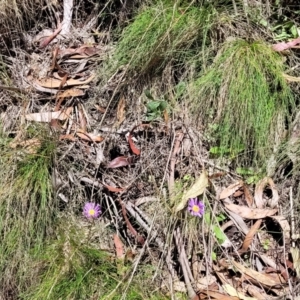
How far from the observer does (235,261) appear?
2.15 metres

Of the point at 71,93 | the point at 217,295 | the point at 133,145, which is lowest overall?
the point at 217,295

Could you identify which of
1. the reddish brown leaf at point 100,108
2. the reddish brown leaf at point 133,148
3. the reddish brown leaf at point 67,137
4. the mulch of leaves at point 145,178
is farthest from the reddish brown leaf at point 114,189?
the reddish brown leaf at point 100,108

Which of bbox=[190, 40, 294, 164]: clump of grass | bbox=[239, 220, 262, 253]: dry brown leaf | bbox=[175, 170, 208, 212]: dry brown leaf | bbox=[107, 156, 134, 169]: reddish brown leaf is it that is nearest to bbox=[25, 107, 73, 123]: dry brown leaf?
bbox=[107, 156, 134, 169]: reddish brown leaf

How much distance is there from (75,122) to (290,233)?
1090mm

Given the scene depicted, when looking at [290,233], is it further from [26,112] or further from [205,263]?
[26,112]

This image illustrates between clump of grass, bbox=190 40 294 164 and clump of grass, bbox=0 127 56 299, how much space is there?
2.41 feet

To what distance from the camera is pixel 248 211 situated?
220 centimetres

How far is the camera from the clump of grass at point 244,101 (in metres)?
2.22

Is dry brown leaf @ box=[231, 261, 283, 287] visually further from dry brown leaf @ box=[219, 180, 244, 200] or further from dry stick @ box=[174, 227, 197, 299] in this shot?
dry brown leaf @ box=[219, 180, 244, 200]

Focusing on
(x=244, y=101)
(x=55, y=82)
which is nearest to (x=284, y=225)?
(x=244, y=101)

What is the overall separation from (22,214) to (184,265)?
0.71 m

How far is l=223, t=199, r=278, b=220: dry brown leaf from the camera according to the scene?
2.18 metres

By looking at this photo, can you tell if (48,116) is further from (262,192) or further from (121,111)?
(262,192)

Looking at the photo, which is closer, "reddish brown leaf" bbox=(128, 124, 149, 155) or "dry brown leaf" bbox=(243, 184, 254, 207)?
"dry brown leaf" bbox=(243, 184, 254, 207)
